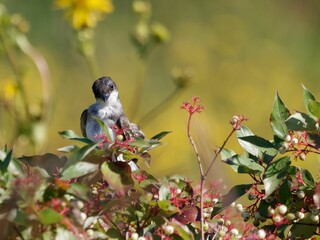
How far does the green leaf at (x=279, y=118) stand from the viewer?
196cm

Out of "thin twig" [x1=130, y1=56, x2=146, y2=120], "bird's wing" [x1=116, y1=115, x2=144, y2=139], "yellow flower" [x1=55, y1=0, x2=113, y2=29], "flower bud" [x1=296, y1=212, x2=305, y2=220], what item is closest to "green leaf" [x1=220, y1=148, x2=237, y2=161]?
"flower bud" [x1=296, y1=212, x2=305, y2=220]

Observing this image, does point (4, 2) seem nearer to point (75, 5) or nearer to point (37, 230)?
point (75, 5)

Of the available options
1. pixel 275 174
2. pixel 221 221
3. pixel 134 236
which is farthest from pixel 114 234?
pixel 275 174

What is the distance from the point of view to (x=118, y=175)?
1776 mm

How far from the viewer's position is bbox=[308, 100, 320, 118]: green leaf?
1.92m

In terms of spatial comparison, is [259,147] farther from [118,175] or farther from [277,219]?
[118,175]

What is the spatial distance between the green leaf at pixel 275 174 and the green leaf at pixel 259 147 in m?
0.05

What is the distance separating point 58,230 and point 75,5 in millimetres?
2770

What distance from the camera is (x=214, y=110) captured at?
6.73 meters

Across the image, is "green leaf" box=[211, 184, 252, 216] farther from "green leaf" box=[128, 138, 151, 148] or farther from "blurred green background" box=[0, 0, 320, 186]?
"blurred green background" box=[0, 0, 320, 186]

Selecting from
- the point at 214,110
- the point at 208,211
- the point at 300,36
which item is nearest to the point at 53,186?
the point at 208,211

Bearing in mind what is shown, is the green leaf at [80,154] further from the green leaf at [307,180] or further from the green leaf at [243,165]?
the green leaf at [307,180]

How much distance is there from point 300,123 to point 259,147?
0.38 feet

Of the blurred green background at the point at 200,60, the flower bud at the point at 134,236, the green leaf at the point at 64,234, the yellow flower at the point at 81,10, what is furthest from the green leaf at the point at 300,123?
the blurred green background at the point at 200,60
